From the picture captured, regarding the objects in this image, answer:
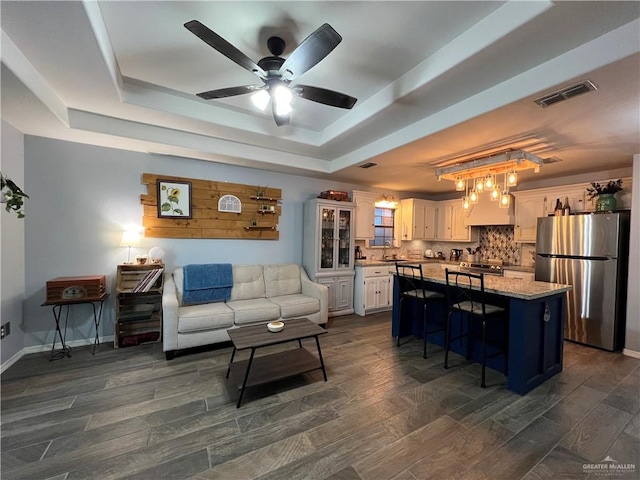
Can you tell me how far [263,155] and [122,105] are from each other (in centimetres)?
163

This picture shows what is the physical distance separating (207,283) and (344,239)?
90.6 inches

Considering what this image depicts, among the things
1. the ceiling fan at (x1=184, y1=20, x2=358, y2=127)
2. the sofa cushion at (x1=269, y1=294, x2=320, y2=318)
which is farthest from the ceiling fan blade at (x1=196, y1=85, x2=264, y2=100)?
the sofa cushion at (x1=269, y1=294, x2=320, y2=318)

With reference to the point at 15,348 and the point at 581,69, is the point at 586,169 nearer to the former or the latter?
the point at 581,69

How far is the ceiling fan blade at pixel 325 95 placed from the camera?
197cm

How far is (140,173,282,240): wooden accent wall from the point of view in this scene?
360 cm

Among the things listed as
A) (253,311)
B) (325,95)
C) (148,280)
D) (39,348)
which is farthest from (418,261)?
(39,348)

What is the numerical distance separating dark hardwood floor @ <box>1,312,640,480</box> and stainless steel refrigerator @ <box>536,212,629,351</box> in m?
0.62

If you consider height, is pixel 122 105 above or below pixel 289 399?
above

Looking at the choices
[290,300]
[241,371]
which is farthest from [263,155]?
[241,371]

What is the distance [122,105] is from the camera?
259 centimetres

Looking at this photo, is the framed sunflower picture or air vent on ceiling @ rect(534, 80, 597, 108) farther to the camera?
the framed sunflower picture

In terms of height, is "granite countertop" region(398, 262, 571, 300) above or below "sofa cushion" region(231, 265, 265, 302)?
above

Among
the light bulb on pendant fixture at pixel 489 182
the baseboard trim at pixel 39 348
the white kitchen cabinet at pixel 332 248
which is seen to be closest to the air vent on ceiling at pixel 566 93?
the light bulb on pendant fixture at pixel 489 182

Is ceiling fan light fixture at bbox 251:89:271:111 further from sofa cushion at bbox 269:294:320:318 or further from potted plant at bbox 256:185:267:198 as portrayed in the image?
sofa cushion at bbox 269:294:320:318
